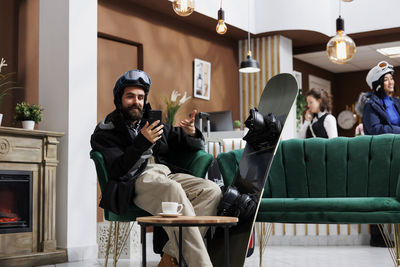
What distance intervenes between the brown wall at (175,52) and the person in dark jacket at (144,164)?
112 inches

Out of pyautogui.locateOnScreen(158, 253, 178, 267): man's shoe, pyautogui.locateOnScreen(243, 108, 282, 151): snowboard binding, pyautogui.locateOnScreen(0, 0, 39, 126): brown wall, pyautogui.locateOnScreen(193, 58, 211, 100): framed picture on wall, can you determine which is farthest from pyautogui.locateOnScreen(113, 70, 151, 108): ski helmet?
pyautogui.locateOnScreen(193, 58, 211, 100): framed picture on wall

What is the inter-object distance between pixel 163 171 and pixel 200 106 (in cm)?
459

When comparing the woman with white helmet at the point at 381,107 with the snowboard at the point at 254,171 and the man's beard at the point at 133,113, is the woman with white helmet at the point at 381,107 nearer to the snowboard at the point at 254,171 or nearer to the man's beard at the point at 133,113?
the snowboard at the point at 254,171

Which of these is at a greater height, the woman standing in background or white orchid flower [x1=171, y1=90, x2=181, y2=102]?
white orchid flower [x1=171, y1=90, x2=181, y2=102]

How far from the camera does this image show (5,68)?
5.45 metres

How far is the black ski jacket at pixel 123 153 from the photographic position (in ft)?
10.8

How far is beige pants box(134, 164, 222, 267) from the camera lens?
278cm

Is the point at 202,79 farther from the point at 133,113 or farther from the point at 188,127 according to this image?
the point at 133,113

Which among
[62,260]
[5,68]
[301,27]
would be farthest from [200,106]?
[62,260]

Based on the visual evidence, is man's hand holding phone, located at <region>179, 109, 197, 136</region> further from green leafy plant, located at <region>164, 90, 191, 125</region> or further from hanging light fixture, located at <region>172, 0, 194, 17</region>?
green leafy plant, located at <region>164, 90, 191, 125</region>

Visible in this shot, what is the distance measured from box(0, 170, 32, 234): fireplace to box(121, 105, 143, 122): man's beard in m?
1.49

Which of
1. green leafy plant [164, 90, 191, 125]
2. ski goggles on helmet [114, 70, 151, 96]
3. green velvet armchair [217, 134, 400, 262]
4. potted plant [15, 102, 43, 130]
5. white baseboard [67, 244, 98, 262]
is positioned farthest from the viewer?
green leafy plant [164, 90, 191, 125]

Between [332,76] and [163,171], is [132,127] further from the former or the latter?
[332,76]

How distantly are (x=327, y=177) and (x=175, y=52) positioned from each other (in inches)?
165
